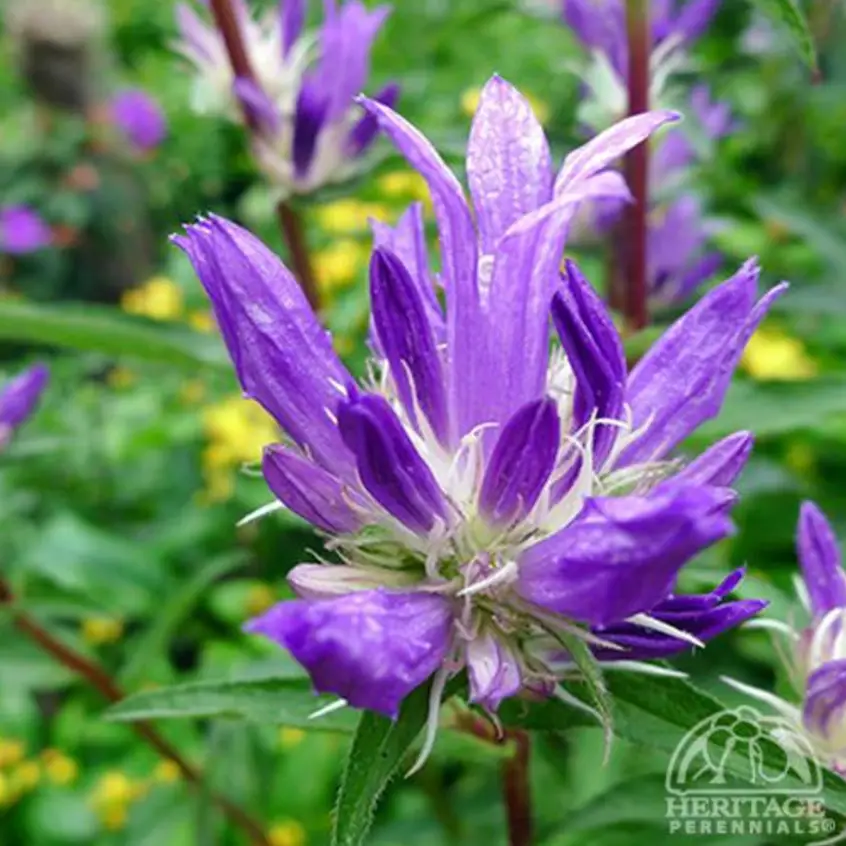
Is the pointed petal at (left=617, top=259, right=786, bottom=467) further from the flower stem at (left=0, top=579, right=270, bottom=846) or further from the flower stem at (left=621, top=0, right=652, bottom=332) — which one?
the flower stem at (left=0, top=579, right=270, bottom=846)

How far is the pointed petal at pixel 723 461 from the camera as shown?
1.76 feet

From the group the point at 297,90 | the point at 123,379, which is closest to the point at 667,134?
the point at 297,90

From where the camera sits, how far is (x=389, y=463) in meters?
0.50

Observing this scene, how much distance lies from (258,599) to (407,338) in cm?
Result: 137

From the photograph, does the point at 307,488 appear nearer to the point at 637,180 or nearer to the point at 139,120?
the point at 637,180

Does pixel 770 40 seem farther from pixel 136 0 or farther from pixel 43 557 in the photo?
pixel 136 0

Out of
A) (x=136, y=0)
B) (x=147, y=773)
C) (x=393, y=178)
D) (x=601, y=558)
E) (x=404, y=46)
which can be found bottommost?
(x=147, y=773)

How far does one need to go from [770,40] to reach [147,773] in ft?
5.30

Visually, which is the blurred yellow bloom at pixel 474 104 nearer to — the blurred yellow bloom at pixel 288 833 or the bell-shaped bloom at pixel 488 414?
the blurred yellow bloom at pixel 288 833

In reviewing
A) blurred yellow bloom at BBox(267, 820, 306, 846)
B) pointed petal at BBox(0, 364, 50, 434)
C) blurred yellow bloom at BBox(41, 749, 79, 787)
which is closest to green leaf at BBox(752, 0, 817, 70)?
pointed petal at BBox(0, 364, 50, 434)

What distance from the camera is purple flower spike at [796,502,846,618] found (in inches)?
27.1

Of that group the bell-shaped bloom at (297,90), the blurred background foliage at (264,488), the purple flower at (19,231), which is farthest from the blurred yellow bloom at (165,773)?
the purple flower at (19,231)

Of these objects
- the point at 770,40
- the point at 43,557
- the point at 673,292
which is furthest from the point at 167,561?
the point at 770,40

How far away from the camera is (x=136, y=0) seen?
17.0 feet
